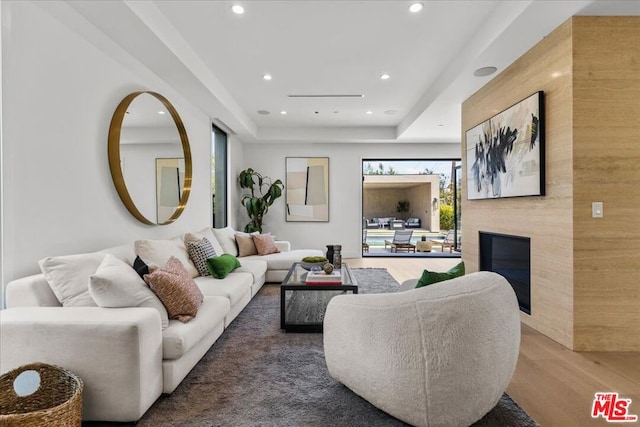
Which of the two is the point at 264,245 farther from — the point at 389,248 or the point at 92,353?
the point at 389,248

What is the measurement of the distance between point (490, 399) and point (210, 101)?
4354 mm

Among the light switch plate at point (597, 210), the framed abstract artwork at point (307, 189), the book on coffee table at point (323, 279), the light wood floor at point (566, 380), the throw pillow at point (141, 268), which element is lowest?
the light wood floor at point (566, 380)

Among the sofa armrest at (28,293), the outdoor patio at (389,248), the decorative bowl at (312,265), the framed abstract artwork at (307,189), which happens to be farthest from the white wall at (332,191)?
the sofa armrest at (28,293)

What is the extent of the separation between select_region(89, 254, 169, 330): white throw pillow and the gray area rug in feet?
1.52

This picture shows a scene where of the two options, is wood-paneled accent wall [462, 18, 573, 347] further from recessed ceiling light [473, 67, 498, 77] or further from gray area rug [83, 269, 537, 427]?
gray area rug [83, 269, 537, 427]

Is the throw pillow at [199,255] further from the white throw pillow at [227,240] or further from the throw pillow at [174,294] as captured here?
the throw pillow at [174,294]

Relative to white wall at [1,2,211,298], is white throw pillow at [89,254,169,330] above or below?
below

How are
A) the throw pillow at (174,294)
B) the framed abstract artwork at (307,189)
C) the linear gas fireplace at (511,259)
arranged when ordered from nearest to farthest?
the throw pillow at (174,294)
the linear gas fireplace at (511,259)
the framed abstract artwork at (307,189)

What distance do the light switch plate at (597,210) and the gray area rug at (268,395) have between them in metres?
1.59

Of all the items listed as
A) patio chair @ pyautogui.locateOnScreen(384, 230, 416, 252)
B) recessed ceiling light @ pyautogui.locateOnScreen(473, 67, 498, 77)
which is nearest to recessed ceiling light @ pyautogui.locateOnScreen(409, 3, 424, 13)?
recessed ceiling light @ pyautogui.locateOnScreen(473, 67, 498, 77)

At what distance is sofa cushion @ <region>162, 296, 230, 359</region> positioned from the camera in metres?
1.93

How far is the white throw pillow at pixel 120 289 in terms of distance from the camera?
187cm

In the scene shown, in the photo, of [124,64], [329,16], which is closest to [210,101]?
[124,64]

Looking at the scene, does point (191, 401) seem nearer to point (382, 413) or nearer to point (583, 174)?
point (382, 413)
